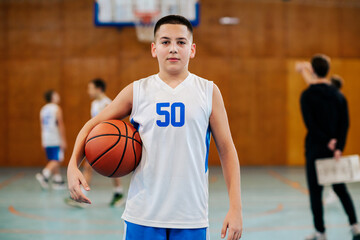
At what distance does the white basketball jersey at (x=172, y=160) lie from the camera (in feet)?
6.15

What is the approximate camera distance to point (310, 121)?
399 centimetres

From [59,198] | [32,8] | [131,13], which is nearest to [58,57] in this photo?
[32,8]

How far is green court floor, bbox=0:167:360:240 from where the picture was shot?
4.47 metres

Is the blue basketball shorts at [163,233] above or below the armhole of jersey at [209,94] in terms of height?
below

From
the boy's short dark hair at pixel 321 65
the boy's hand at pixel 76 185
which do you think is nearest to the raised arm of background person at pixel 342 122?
the boy's short dark hair at pixel 321 65

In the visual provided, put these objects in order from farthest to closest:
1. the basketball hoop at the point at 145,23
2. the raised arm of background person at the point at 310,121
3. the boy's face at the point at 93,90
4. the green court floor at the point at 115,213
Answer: the basketball hoop at the point at 145,23, the boy's face at the point at 93,90, the green court floor at the point at 115,213, the raised arm of background person at the point at 310,121

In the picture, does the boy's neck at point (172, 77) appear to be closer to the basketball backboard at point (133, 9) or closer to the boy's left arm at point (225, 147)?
the boy's left arm at point (225, 147)

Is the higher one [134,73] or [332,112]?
[134,73]

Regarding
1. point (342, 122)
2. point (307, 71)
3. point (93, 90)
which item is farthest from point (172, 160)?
point (93, 90)

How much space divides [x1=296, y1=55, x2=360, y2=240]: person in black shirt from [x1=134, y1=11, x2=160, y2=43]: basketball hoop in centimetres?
583

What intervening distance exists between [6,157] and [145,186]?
30.6 ft

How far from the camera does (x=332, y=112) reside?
13.2 ft

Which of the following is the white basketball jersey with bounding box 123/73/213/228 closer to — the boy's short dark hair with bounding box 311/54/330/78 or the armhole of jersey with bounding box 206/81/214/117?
the armhole of jersey with bounding box 206/81/214/117

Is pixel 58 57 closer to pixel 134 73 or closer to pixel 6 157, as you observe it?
pixel 134 73
